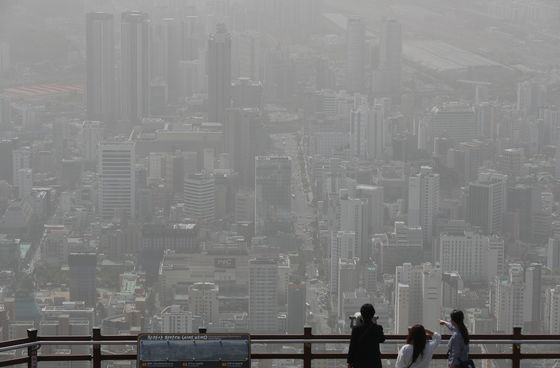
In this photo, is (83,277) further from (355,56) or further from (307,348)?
(307,348)

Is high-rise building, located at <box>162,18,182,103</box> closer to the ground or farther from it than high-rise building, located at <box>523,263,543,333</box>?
farther from it

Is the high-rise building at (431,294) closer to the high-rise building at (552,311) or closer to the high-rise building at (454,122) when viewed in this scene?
the high-rise building at (552,311)

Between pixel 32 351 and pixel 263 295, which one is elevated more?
pixel 32 351

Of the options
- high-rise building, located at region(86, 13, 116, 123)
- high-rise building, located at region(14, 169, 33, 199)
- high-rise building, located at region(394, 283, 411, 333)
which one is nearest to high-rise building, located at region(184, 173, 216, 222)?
high-rise building, located at region(14, 169, 33, 199)

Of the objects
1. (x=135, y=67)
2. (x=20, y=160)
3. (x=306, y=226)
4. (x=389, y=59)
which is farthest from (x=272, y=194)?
(x=135, y=67)

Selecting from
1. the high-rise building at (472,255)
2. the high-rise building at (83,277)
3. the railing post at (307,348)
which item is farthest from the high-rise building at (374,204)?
the railing post at (307,348)

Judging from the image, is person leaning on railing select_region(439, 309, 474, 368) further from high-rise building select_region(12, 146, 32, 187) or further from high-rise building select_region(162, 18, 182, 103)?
high-rise building select_region(162, 18, 182, 103)
